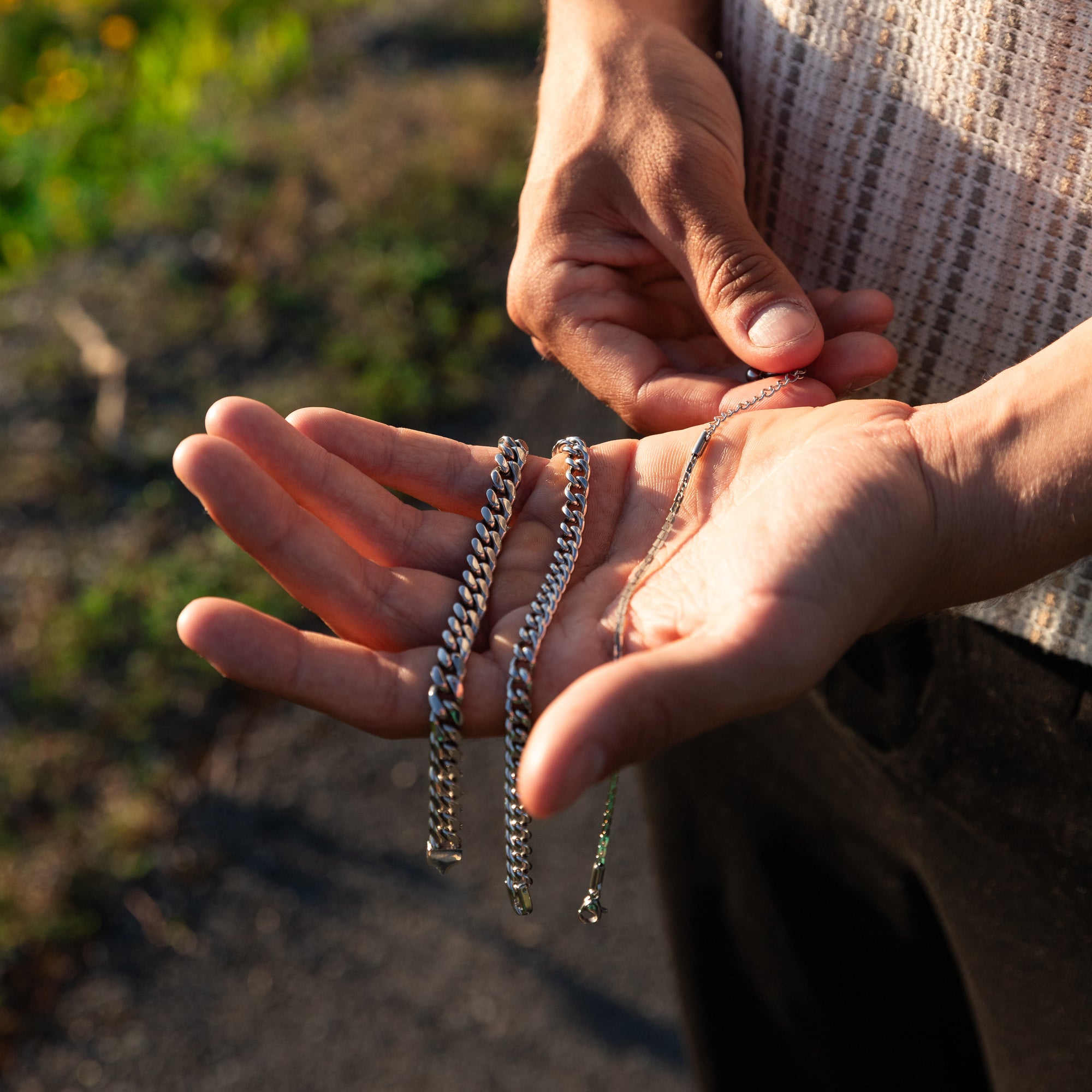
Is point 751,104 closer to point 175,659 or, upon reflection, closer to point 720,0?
point 720,0

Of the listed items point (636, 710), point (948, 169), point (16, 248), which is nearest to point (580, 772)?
point (636, 710)

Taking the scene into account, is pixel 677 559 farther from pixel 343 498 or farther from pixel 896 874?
pixel 896 874

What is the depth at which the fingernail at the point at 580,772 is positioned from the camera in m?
1.19

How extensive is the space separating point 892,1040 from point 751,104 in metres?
1.88

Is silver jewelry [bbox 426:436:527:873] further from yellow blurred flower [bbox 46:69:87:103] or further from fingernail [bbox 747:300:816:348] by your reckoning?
yellow blurred flower [bbox 46:69:87:103]

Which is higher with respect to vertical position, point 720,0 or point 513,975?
point 720,0

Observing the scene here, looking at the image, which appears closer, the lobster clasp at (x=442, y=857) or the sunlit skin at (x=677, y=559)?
the sunlit skin at (x=677, y=559)

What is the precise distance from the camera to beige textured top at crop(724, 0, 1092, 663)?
1.43 metres

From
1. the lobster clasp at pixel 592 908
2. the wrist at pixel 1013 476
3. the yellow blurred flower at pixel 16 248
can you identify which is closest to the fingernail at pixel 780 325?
the wrist at pixel 1013 476

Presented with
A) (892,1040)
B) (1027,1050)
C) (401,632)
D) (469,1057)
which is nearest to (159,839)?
(469,1057)

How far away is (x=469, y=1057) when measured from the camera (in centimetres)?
264

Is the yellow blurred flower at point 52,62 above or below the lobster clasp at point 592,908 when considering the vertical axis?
above

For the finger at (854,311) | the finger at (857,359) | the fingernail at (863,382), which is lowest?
A: the fingernail at (863,382)

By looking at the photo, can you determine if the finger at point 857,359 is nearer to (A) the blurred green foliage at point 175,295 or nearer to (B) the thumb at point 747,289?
(B) the thumb at point 747,289
